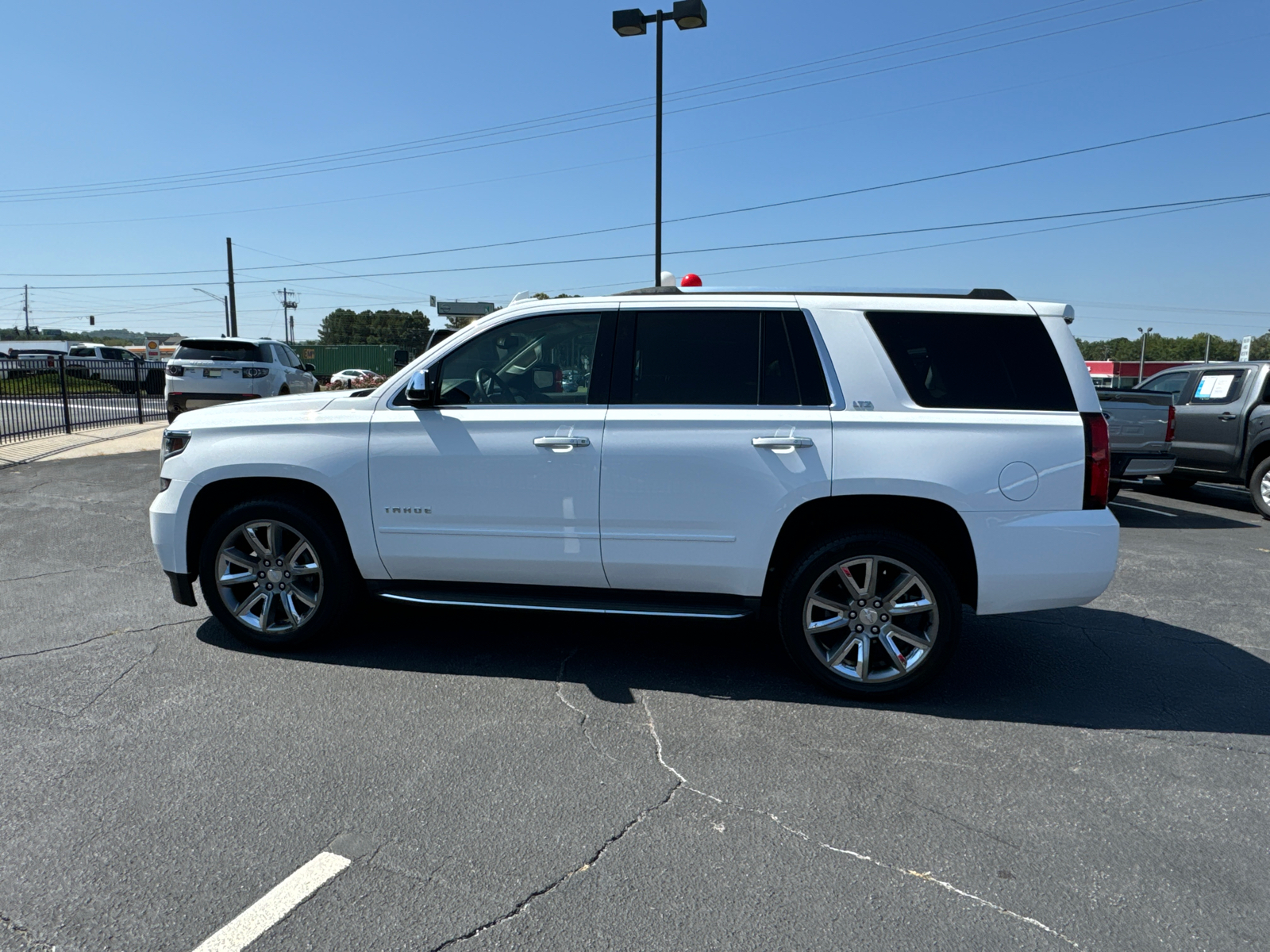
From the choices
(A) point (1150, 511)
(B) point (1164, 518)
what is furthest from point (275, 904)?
(A) point (1150, 511)

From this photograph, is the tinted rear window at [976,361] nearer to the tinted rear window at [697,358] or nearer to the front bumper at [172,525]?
the tinted rear window at [697,358]

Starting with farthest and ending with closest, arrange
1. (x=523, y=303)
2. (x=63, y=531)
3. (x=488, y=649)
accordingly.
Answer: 1. (x=63, y=531)
2. (x=488, y=649)
3. (x=523, y=303)

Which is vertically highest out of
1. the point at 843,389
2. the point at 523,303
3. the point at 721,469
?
the point at 523,303

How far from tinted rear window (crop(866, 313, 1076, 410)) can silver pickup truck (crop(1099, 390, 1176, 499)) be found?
623 cm

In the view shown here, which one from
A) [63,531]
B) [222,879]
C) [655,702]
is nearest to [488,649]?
[655,702]

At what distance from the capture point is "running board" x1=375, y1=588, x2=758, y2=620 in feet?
13.6

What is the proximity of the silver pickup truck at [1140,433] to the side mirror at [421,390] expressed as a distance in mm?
7905

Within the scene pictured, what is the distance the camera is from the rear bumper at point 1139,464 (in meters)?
9.57

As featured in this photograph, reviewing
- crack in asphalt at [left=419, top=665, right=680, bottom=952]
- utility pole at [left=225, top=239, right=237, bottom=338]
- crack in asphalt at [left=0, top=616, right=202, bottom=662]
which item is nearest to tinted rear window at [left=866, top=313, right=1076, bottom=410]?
crack in asphalt at [left=419, top=665, right=680, bottom=952]

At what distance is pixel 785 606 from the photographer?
4.12 meters

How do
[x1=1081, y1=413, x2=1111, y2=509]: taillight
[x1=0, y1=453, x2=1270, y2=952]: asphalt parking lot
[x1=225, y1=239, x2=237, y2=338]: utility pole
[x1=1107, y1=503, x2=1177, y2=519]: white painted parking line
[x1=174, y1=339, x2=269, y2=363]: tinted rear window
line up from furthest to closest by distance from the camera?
[x1=225, y1=239, x2=237, y2=338]: utility pole, [x1=174, y1=339, x2=269, y2=363]: tinted rear window, [x1=1107, y1=503, x2=1177, y2=519]: white painted parking line, [x1=1081, y1=413, x2=1111, y2=509]: taillight, [x1=0, y1=453, x2=1270, y2=952]: asphalt parking lot

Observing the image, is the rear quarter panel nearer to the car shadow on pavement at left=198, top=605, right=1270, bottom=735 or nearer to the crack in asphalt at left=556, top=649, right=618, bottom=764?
the car shadow on pavement at left=198, top=605, right=1270, bottom=735

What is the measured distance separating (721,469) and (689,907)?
6.62ft

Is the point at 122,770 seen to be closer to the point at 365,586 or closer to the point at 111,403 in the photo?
the point at 365,586
